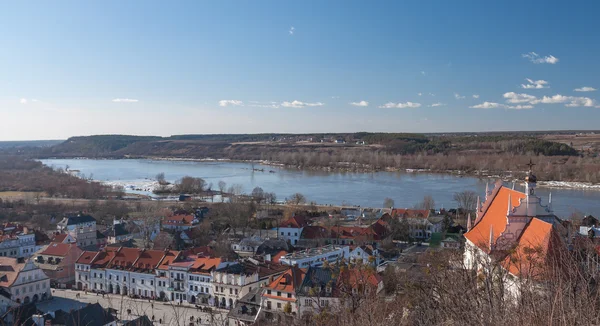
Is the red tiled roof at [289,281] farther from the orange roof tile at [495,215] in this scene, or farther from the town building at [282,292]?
the orange roof tile at [495,215]

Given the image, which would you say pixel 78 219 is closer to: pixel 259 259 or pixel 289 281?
pixel 259 259

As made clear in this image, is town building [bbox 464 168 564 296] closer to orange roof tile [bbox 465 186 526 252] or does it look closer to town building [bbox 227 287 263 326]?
orange roof tile [bbox 465 186 526 252]

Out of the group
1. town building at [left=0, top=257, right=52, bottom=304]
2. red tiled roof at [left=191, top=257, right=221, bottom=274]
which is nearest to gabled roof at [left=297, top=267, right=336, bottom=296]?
red tiled roof at [left=191, top=257, right=221, bottom=274]

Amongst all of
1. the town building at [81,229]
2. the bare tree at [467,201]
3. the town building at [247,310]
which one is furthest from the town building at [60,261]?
the bare tree at [467,201]

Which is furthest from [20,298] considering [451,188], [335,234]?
[451,188]

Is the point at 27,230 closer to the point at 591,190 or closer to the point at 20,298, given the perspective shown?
the point at 20,298
